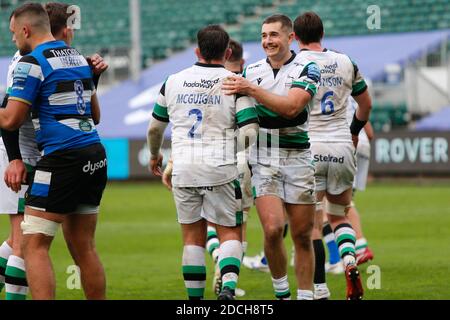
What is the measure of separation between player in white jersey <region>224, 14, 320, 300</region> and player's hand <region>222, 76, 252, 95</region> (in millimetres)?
455

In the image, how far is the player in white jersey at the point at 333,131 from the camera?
30.2 ft

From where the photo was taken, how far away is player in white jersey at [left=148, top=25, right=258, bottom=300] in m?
8.01

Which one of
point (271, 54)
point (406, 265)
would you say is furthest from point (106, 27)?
point (271, 54)

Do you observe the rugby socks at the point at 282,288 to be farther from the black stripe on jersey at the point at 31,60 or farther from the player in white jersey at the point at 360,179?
the black stripe on jersey at the point at 31,60

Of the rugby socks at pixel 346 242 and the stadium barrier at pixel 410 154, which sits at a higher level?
the rugby socks at pixel 346 242

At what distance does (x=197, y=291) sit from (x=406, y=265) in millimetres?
4546

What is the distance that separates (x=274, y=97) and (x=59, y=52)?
1.82 metres

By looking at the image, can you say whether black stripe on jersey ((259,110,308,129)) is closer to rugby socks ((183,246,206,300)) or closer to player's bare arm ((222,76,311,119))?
player's bare arm ((222,76,311,119))

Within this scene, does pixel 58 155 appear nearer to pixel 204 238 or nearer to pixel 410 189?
pixel 204 238

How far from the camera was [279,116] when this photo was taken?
27.7ft

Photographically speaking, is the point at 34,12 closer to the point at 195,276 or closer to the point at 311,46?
the point at 195,276

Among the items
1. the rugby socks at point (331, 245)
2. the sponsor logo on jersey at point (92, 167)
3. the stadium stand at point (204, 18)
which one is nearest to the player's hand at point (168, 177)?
the sponsor logo on jersey at point (92, 167)

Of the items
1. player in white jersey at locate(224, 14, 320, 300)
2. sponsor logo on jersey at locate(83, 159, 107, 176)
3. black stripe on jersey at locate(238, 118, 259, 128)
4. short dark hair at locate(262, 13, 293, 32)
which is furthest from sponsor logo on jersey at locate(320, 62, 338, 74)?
sponsor logo on jersey at locate(83, 159, 107, 176)

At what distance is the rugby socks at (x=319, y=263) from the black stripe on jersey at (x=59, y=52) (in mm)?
3270
